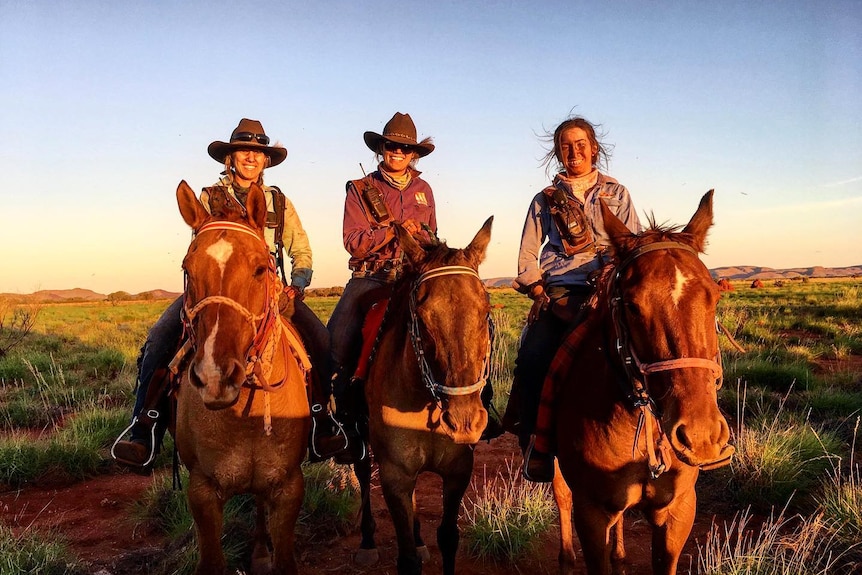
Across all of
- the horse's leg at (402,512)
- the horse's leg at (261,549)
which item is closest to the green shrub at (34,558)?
the horse's leg at (261,549)

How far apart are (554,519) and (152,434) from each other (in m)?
→ 4.10

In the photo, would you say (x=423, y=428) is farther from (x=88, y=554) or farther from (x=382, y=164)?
(x=88, y=554)

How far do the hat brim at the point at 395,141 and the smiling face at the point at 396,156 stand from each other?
0.07 meters

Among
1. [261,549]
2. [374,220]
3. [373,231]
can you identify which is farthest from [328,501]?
[374,220]

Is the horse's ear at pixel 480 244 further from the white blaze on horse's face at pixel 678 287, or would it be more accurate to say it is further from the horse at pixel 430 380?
the white blaze on horse's face at pixel 678 287

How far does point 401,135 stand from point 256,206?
2122 mm

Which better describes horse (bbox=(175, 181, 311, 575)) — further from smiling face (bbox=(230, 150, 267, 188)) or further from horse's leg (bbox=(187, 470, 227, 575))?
smiling face (bbox=(230, 150, 267, 188))

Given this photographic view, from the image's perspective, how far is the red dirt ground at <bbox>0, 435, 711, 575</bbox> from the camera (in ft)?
A: 16.5

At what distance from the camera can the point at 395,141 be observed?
5203 millimetres

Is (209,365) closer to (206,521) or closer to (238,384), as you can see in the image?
(238,384)

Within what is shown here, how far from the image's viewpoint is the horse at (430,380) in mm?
3191

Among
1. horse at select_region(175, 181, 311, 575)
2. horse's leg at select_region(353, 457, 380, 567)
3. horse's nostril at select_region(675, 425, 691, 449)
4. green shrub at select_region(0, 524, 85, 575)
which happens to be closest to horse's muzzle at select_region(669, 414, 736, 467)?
horse's nostril at select_region(675, 425, 691, 449)

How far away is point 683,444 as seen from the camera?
2305 mm

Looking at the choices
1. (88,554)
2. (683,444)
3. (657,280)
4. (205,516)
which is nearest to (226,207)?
(205,516)
